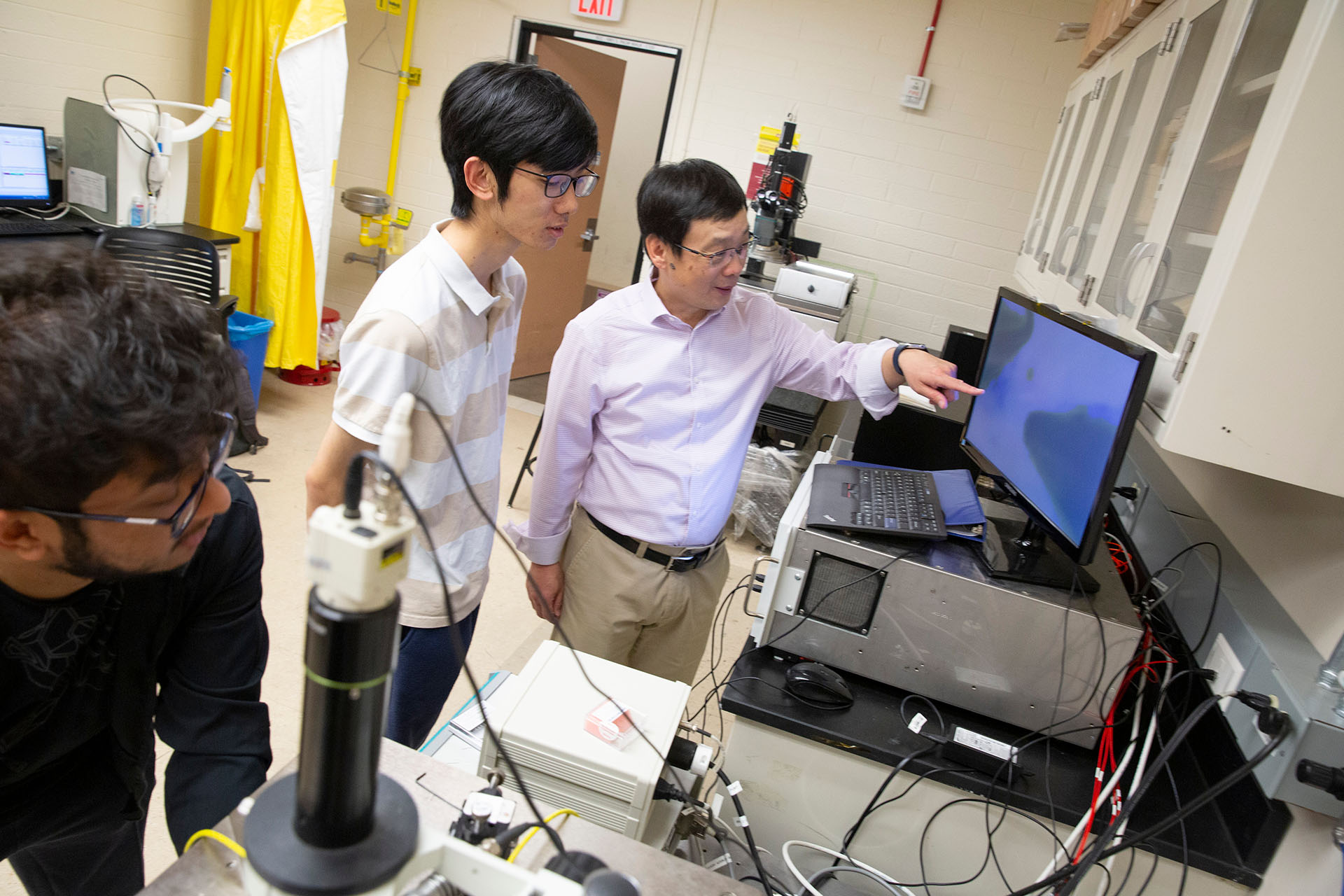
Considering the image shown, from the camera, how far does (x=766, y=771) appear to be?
4.50 feet

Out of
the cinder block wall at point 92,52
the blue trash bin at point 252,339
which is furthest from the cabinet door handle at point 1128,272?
the cinder block wall at point 92,52

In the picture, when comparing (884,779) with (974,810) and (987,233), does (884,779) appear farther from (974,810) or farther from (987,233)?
(987,233)

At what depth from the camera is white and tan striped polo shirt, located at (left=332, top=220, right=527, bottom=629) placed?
1164mm

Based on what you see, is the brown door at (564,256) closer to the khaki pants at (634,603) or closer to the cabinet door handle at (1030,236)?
the cabinet door handle at (1030,236)

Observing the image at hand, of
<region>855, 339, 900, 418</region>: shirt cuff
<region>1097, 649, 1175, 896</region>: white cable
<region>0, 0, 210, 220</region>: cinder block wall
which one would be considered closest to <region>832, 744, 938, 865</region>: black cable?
<region>1097, 649, 1175, 896</region>: white cable

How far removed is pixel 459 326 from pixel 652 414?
423 millimetres

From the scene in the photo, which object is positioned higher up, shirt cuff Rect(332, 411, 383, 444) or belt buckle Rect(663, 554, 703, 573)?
shirt cuff Rect(332, 411, 383, 444)

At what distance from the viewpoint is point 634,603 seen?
160 centimetres

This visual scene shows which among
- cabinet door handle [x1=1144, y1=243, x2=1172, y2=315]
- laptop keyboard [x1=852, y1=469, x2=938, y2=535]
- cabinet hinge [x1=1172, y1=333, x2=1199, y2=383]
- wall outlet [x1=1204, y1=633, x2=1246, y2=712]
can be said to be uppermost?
cabinet door handle [x1=1144, y1=243, x2=1172, y2=315]

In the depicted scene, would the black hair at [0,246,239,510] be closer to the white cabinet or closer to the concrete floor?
the concrete floor

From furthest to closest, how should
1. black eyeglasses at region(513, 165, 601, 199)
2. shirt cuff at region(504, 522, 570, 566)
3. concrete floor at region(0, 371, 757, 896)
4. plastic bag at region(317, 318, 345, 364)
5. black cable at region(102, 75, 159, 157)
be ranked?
plastic bag at region(317, 318, 345, 364) → black cable at region(102, 75, 159, 157) → concrete floor at region(0, 371, 757, 896) → shirt cuff at region(504, 522, 570, 566) → black eyeglasses at region(513, 165, 601, 199)

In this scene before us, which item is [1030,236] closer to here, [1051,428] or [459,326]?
[1051,428]

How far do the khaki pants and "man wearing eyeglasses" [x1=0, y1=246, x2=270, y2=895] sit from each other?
69cm

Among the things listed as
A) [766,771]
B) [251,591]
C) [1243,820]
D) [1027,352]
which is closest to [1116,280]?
[1027,352]
